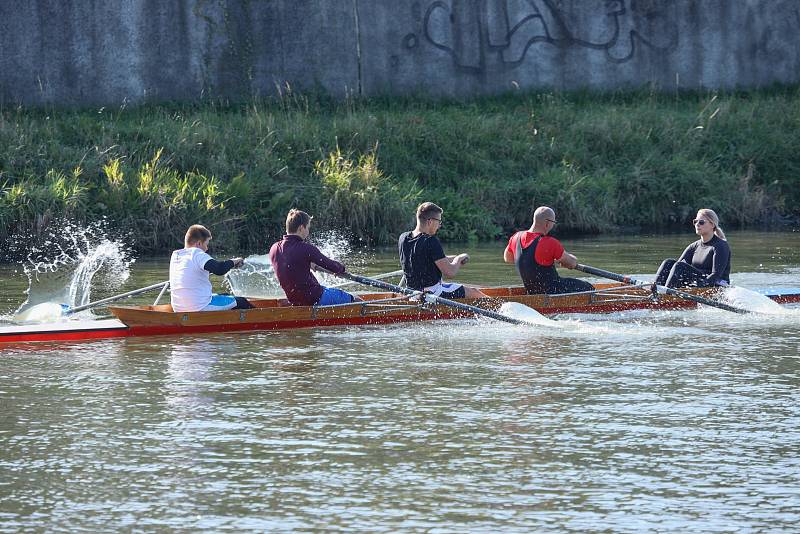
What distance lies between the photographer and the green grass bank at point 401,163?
18.2 metres

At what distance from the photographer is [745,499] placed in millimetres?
6152

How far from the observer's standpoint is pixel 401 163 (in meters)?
21.4

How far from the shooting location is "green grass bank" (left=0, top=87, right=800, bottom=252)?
718 inches

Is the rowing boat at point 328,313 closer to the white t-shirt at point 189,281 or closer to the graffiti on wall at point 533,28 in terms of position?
the white t-shirt at point 189,281

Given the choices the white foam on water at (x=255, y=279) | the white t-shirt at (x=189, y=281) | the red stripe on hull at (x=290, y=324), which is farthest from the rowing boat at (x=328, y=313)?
the white foam on water at (x=255, y=279)

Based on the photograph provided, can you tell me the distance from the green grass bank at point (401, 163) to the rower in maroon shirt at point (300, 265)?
20.9 ft

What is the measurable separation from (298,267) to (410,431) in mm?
4378

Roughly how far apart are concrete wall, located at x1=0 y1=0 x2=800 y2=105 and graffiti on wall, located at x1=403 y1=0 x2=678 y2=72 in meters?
0.02

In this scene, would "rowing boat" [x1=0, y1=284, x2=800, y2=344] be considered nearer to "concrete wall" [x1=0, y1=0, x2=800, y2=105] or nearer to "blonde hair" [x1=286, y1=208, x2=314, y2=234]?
"blonde hair" [x1=286, y1=208, x2=314, y2=234]

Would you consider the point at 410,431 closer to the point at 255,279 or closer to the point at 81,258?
the point at 255,279

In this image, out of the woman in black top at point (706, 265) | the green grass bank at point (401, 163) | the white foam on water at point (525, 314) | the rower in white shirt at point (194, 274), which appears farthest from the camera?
the green grass bank at point (401, 163)

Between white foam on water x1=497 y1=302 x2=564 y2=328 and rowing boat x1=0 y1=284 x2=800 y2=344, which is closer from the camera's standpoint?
rowing boat x1=0 y1=284 x2=800 y2=344

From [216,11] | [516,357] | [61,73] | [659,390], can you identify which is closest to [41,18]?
[61,73]

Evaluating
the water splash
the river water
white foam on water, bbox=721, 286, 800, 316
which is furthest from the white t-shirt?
white foam on water, bbox=721, 286, 800, 316
